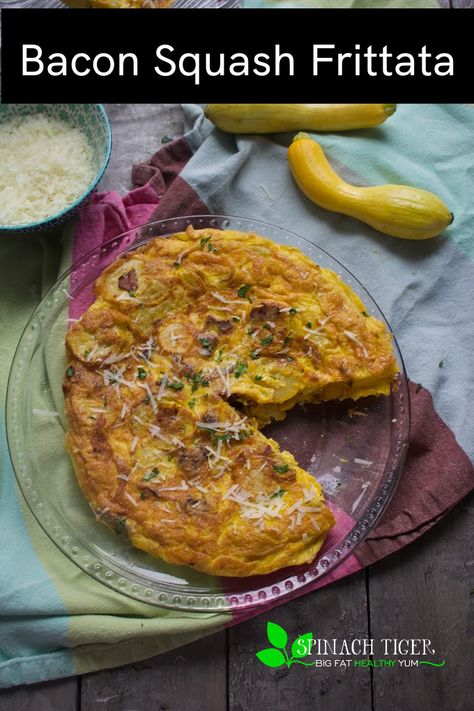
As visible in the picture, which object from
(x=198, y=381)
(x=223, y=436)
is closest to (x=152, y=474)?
(x=223, y=436)

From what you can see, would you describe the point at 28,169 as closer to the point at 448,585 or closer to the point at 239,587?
the point at 239,587

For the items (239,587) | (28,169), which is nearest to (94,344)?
(28,169)

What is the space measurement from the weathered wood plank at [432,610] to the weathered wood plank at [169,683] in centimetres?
83

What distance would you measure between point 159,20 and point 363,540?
3176 millimetres

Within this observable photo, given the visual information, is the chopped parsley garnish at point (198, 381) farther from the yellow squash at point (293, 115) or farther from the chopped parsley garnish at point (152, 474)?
the yellow squash at point (293, 115)

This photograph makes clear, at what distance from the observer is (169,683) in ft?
13.3

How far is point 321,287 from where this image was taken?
3951mm

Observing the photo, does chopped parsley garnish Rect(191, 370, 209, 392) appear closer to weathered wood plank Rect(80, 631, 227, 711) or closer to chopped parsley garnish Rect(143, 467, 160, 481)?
chopped parsley garnish Rect(143, 467, 160, 481)

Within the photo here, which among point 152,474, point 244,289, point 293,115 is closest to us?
point 152,474

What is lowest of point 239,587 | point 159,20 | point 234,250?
point 239,587

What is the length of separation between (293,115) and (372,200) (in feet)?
2.21

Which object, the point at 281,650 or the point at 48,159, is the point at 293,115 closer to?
the point at 48,159

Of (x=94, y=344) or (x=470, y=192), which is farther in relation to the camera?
(x=470, y=192)

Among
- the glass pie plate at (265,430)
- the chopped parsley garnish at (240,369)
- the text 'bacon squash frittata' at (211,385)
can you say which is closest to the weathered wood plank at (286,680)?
the glass pie plate at (265,430)
